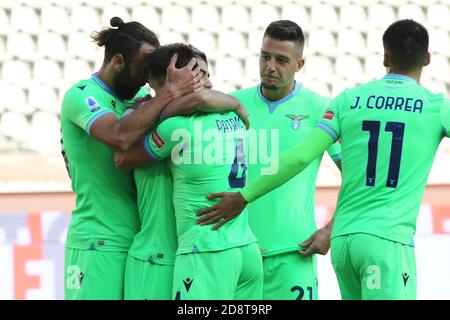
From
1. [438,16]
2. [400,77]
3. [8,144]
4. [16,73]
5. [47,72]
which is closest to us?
[400,77]

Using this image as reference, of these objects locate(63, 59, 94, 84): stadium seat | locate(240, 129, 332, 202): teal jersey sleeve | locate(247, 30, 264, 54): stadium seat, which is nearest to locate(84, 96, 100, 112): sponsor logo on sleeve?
locate(240, 129, 332, 202): teal jersey sleeve

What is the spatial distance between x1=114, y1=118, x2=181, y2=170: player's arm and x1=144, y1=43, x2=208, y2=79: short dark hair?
0.91 feet

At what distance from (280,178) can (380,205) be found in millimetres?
466

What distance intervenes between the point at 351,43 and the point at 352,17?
0.35m

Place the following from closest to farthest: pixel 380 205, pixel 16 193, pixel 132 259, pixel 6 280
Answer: pixel 380 205 → pixel 132 259 → pixel 6 280 → pixel 16 193

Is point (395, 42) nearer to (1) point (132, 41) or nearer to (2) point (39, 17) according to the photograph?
(1) point (132, 41)

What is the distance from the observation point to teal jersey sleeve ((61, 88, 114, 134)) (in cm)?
448

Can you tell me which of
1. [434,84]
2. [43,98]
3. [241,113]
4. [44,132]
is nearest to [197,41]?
[43,98]

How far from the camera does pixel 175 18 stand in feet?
37.9

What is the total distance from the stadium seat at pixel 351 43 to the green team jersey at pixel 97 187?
731 cm

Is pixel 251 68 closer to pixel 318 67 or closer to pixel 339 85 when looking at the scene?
pixel 318 67

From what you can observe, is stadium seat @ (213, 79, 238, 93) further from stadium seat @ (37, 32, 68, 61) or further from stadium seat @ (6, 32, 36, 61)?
stadium seat @ (6, 32, 36, 61)

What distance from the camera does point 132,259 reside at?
4.45m
